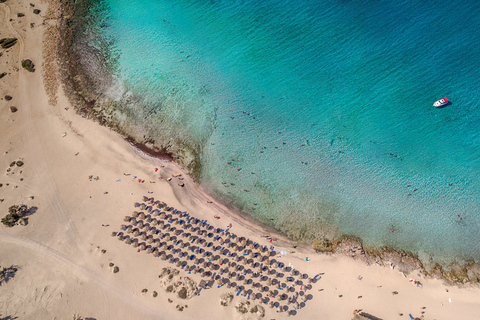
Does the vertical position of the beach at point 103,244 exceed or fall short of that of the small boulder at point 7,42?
it falls short

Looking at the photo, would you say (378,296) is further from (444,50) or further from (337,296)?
(444,50)

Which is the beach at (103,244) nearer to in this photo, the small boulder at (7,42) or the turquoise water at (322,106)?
the small boulder at (7,42)

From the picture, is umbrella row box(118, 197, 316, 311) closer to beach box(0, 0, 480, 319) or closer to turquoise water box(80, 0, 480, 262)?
beach box(0, 0, 480, 319)

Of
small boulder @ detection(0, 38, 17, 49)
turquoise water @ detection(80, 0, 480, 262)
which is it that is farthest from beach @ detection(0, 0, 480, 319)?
turquoise water @ detection(80, 0, 480, 262)

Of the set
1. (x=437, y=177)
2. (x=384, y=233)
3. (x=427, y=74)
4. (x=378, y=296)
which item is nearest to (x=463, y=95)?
(x=427, y=74)

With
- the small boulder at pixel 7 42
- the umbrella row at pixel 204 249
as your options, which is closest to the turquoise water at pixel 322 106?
the umbrella row at pixel 204 249
